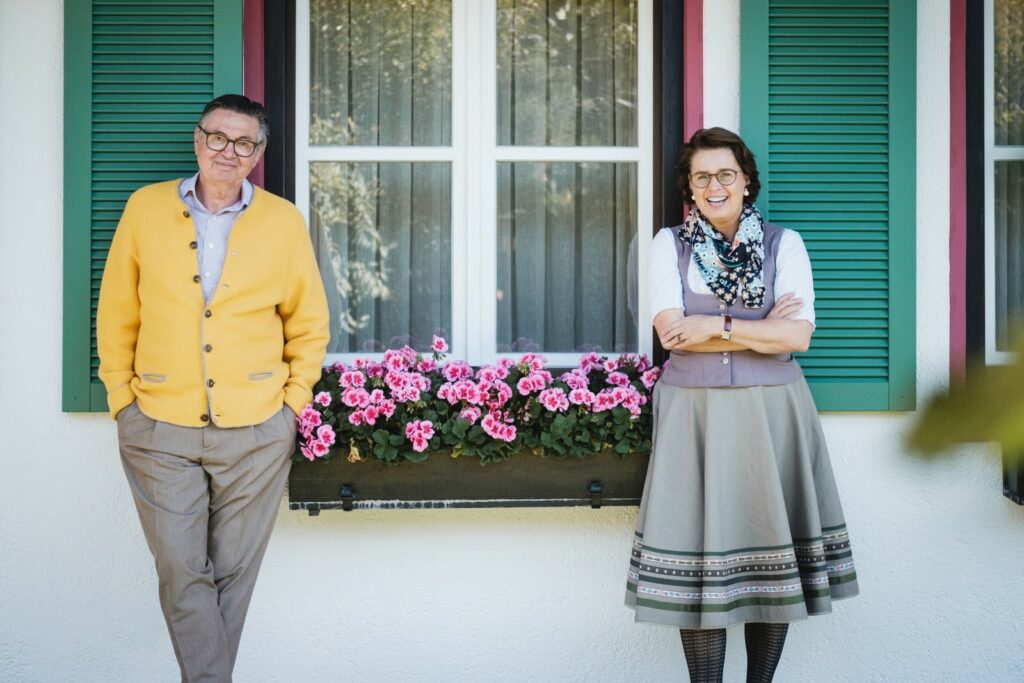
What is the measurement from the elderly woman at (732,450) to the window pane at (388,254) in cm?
82

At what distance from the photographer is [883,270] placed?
2922 mm

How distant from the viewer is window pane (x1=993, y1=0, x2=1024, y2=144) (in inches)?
122

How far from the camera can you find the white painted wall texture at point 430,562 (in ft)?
9.41

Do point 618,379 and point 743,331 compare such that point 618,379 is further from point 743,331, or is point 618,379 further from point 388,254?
point 388,254

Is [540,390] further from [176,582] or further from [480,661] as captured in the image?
[176,582]

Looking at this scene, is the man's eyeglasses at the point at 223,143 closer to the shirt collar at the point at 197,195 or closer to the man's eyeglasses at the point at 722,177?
the shirt collar at the point at 197,195

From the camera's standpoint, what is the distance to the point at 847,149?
291 centimetres

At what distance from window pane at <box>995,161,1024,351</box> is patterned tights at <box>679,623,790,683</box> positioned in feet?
4.21

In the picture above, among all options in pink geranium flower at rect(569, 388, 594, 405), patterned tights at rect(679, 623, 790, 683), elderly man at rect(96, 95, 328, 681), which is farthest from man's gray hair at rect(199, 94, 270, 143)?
patterned tights at rect(679, 623, 790, 683)

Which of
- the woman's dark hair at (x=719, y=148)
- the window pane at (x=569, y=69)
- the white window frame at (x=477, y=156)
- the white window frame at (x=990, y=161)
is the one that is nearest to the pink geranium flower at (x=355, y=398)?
the white window frame at (x=477, y=156)

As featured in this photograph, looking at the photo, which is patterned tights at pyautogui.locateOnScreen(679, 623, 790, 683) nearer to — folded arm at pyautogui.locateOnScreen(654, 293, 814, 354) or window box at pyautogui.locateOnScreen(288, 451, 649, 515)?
window box at pyautogui.locateOnScreen(288, 451, 649, 515)

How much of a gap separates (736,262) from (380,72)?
4.51ft

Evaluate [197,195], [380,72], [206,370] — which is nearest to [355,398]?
[206,370]

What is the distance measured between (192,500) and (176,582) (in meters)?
0.21
